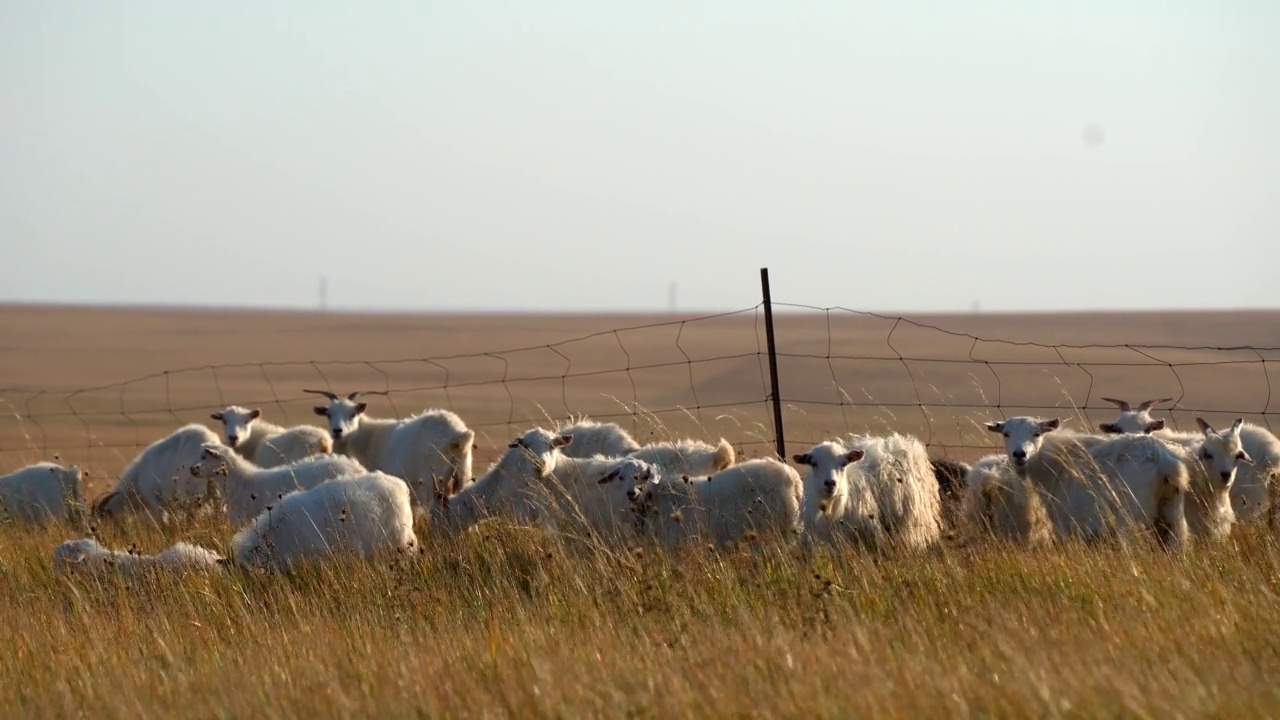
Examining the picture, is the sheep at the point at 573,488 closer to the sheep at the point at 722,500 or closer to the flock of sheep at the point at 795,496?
the flock of sheep at the point at 795,496

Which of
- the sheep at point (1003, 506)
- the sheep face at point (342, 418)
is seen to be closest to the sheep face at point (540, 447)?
the sheep at point (1003, 506)

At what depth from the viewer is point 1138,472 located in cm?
915

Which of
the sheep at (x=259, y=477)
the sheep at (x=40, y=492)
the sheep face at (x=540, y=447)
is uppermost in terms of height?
the sheep face at (x=540, y=447)

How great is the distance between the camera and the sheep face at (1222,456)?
9.39 metres

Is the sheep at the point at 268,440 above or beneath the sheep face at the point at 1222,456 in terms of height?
beneath

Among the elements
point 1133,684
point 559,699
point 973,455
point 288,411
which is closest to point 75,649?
point 559,699

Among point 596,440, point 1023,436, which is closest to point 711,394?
point 596,440

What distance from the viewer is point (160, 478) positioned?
13.5m

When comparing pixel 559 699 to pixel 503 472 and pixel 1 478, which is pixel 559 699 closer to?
pixel 503 472

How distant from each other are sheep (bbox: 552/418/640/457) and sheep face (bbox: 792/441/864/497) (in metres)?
2.99

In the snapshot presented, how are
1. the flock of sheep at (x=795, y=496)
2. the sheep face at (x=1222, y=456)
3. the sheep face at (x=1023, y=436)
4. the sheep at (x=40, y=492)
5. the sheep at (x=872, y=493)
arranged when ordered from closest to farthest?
the flock of sheep at (x=795, y=496), the sheep at (x=872, y=493), the sheep face at (x=1222, y=456), the sheep face at (x=1023, y=436), the sheep at (x=40, y=492)

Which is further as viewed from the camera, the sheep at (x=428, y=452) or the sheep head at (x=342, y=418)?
the sheep head at (x=342, y=418)

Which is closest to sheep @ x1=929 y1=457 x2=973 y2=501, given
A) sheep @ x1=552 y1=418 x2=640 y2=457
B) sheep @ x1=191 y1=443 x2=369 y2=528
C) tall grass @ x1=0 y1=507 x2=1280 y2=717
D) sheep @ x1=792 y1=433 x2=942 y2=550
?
sheep @ x1=792 y1=433 x2=942 y2=550

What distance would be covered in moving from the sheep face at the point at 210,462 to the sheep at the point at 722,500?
371 centimetres
